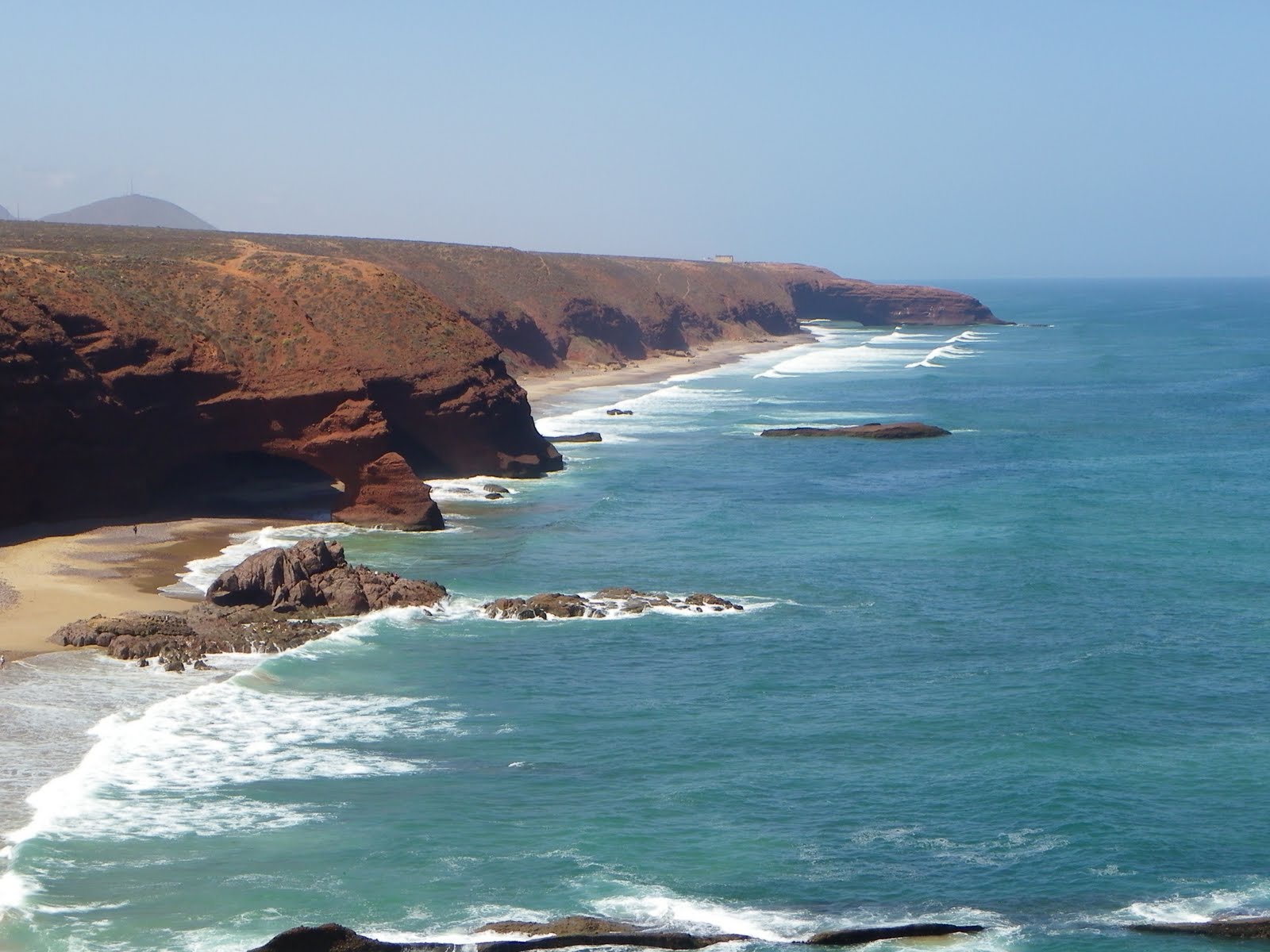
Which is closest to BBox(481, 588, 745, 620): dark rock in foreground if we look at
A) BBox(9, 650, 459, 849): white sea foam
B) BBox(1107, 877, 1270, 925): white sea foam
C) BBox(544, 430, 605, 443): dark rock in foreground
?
BBox(9, 650, 459, 849): white sea foam

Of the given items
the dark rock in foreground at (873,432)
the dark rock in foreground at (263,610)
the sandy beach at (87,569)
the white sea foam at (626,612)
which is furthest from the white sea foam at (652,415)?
the dark rock in foreground at (263,610)

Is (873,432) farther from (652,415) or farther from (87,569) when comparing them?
(87,569)

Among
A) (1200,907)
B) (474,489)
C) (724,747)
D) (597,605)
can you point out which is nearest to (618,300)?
(474,489)

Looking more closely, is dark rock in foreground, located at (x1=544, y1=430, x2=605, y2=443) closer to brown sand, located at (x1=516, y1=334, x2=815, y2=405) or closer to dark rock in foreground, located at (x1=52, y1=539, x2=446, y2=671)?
brown sand, located at (x1=516, y1=334, x2=815, y2=405)

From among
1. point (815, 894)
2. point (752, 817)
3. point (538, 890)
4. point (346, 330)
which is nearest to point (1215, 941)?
point (815, 894)

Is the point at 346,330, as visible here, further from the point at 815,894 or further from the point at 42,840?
the point at 815,894

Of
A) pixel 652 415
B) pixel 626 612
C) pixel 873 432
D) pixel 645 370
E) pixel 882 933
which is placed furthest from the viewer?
pixel 645 370
